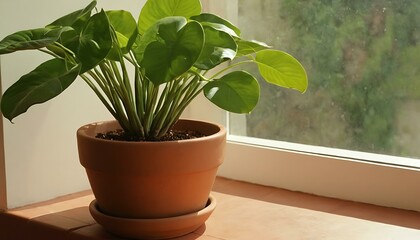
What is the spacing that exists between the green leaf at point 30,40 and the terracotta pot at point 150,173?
174 mm

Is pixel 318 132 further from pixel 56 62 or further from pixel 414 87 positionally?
pixel 56 62

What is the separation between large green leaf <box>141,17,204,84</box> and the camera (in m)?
0.84

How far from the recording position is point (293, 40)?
1.30 meters

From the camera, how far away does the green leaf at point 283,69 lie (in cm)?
98

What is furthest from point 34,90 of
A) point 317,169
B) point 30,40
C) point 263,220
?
point 317,169

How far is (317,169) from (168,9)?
447 mm

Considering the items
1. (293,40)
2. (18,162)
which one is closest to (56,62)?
(18,162)

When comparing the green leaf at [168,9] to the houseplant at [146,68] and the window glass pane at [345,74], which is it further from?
the window glass pane at [345,74]

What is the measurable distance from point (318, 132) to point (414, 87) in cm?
22

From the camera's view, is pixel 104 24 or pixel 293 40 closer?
pixel 104 24

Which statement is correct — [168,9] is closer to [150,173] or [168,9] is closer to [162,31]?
[162,31]

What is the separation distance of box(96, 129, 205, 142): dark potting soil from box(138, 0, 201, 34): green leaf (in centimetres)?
18

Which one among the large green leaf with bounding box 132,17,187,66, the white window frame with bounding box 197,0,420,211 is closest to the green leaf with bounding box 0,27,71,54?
the large green leaf with bounding box 132,17,187,66

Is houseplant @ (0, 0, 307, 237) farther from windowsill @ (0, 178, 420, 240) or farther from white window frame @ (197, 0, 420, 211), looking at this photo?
white window frame @ (197, 0, 420, 211)
